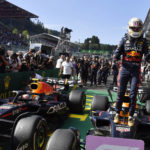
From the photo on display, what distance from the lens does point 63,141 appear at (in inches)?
104

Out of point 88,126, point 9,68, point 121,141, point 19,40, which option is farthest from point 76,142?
point 19,40

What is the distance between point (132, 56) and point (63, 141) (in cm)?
172

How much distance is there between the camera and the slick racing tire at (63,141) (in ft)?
8.52

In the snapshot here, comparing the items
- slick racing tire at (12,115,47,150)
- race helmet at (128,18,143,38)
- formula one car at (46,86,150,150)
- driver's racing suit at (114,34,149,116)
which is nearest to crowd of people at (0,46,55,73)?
slick racing tire at (12,115,47,150)

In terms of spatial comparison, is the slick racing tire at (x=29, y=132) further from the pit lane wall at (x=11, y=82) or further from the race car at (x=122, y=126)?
the pit lane wall at (x=11, y=82)

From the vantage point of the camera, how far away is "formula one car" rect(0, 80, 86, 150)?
3.15 m

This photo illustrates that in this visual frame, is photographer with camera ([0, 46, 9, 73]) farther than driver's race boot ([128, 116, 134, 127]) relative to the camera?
Yes

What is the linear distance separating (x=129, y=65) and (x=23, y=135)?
192cm

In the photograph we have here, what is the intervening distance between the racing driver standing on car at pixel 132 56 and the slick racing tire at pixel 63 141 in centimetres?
96

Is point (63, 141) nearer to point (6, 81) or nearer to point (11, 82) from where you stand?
point (6, 81)

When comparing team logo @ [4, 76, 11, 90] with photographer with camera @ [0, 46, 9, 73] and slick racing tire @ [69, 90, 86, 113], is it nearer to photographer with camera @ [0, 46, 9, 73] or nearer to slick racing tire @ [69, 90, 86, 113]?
photographer with camera @ [0, 46, 9, 73]

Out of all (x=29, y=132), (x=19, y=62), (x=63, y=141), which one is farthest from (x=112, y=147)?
(x=19, y=62)

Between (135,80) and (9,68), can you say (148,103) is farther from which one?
(9,68)

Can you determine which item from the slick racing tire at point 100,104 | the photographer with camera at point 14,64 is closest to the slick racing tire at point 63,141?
the slick racing tire at point 100,104
